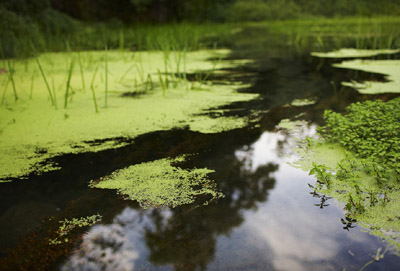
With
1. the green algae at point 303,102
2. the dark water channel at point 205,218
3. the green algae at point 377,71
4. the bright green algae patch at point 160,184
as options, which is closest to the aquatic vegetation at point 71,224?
the dark water channel at point 205,218

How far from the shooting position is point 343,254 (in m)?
1.15

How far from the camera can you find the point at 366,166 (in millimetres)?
1581

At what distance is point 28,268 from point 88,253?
19 centimetres

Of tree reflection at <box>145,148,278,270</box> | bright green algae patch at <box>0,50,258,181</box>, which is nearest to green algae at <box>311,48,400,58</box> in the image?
bright green algae patch at <box>0,50,258,181</box>

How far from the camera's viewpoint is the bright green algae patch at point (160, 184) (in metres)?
1.49

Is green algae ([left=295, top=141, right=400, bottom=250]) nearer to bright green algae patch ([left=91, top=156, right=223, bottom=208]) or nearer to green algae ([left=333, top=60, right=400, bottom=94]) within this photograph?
bright green algae patch ([left=91, top=156, right=223, bottom=208])

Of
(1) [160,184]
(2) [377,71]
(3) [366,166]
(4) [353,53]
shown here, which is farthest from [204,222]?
(4) [353,53]

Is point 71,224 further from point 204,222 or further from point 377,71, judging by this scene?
point 377,71

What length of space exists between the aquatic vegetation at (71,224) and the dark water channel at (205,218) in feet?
0.10

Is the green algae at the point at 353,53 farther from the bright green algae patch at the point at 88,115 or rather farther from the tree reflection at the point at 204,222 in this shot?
the tree reflection at the point at 204,222

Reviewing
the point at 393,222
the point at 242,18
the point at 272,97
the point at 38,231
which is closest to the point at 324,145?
the point at 393,222

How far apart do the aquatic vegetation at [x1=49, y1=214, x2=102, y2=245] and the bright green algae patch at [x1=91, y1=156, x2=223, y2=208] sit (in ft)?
0.60

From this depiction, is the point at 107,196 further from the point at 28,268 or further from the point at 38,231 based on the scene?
the point at 28,268

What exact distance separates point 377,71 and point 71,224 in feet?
11.9
